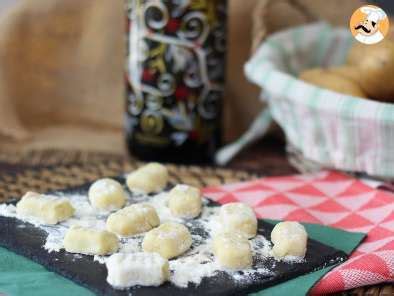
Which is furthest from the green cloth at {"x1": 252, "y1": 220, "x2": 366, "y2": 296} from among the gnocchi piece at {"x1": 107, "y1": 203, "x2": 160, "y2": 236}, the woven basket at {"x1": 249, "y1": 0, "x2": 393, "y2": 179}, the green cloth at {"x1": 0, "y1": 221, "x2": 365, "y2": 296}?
the woven basket at {"x1": 249, "y1": 0, "x2": 393, "y2": 179}

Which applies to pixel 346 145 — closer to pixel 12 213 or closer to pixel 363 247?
pixel 363 247

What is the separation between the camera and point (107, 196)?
0.72 m

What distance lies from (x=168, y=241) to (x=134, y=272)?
0.20 feet

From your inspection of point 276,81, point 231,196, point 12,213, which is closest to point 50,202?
point 12,213

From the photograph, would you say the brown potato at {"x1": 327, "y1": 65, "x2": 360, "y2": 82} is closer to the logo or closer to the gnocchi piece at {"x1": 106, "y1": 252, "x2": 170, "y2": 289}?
the logo

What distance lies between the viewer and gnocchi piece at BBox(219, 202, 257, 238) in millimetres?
659

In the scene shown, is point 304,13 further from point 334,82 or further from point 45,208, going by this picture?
point 45,208

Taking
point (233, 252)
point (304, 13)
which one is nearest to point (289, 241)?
point (233, 252)

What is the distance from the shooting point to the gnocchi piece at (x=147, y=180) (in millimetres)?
770

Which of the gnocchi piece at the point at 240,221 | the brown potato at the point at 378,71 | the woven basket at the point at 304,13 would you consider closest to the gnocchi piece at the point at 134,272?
the gnocchi piece at the point at 240,221

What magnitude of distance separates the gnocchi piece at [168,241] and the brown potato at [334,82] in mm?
292

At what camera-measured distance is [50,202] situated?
68 centimetres

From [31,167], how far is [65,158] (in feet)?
0.24

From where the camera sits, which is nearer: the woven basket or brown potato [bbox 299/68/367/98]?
brown potato [bbox 299/68/367/98]
